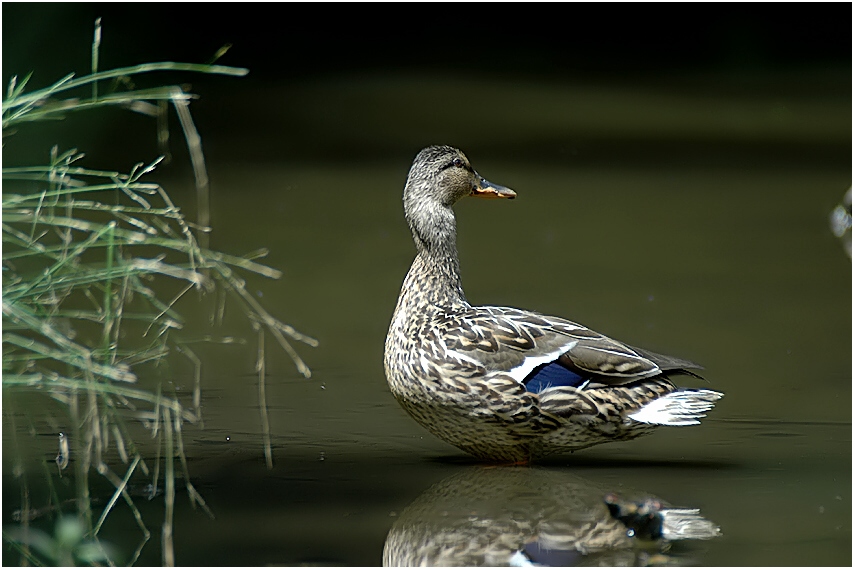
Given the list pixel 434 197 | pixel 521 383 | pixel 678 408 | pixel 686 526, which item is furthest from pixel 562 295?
pixel 686 526

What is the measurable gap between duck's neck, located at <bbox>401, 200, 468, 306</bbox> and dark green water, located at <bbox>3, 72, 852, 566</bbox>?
58cm

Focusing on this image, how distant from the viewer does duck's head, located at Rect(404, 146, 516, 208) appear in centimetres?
512

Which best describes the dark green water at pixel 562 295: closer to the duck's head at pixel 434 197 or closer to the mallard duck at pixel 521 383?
the mallard duck at pixel 521 383

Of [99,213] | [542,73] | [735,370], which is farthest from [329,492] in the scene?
[542,73]

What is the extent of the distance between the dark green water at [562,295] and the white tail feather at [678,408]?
0.19m

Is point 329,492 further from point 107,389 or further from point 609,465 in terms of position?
point 107,389

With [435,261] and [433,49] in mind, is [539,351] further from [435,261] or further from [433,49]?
[433,49]

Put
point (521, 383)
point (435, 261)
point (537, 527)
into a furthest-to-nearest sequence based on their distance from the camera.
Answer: point (435, 261) → point (521, 383) → point (537, 527)

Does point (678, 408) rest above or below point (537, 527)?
above

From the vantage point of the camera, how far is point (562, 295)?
7473mm

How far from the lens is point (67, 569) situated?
3.14 meters

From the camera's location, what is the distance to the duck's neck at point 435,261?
196 inches

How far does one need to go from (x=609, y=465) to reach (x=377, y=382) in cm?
138

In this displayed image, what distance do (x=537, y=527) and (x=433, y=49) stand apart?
59.6 ft
